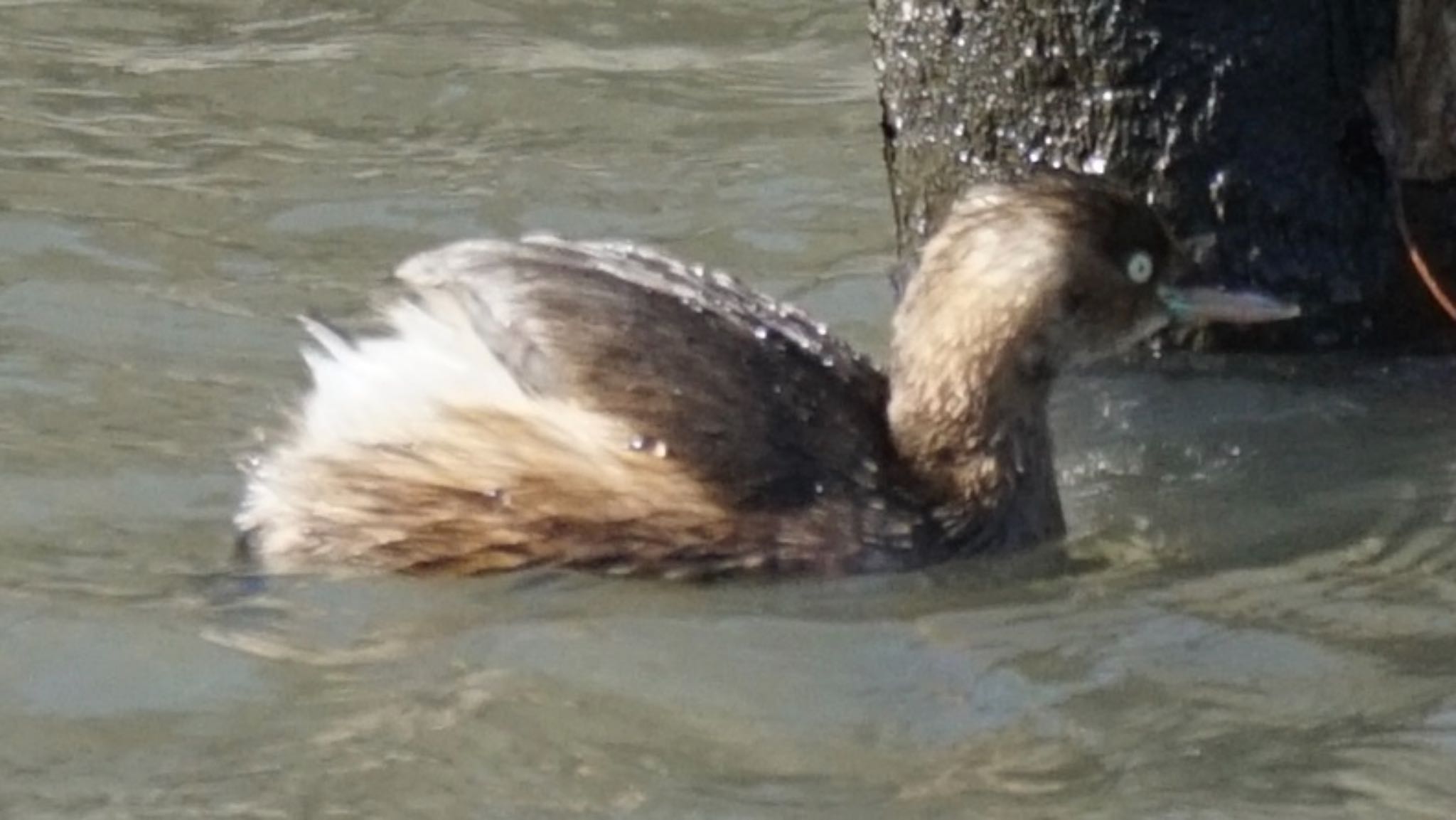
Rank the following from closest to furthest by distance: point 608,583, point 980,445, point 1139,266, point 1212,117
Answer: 1. point 608,583
2. point 980,445
3. point 1139,266
4. point 1212,117

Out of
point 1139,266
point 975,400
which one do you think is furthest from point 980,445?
point 1139,266

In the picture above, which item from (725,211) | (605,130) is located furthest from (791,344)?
(605,130)

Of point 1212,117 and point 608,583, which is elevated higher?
point 1212,117

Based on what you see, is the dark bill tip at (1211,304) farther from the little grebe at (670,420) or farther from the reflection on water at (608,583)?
the reflection on water at (608,583)

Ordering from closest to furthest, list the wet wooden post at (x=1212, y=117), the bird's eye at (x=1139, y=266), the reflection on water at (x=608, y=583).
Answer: the reflection on water at (x=608, y=583) → the bird's eye at (x=1139, y=266) → the wet wooden post at (x=1212, y=117)

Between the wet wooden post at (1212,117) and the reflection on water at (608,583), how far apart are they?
0.23 m

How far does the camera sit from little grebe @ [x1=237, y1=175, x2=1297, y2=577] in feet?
19.0

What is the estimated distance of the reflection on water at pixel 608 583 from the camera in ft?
16.4

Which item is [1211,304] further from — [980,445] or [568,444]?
[568,444]

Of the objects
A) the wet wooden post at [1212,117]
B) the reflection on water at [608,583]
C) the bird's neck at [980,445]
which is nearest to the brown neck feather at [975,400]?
the bird's neck at [980,445]

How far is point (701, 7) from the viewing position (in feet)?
32.3

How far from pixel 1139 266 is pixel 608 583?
1264 millimetres

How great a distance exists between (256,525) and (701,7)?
4167 millimetres

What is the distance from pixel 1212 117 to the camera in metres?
6.64
